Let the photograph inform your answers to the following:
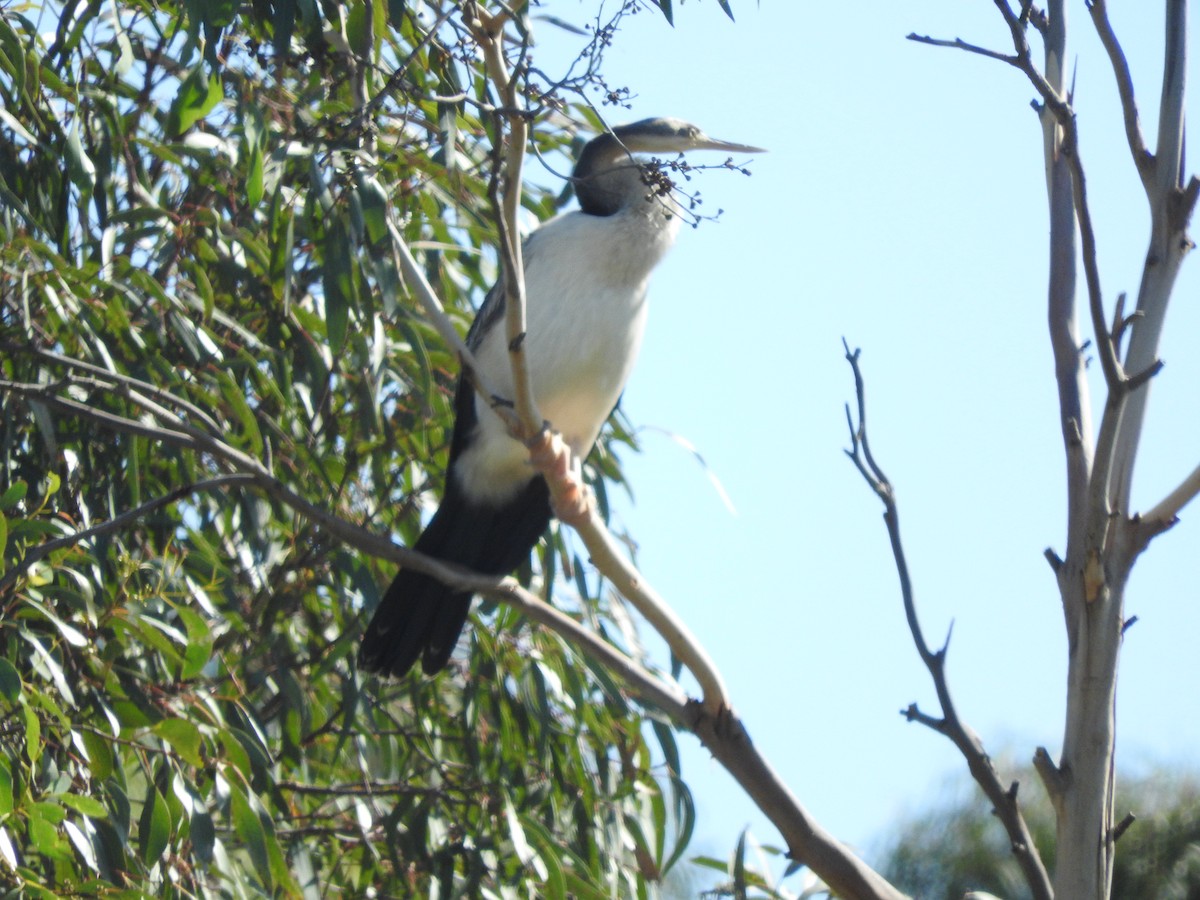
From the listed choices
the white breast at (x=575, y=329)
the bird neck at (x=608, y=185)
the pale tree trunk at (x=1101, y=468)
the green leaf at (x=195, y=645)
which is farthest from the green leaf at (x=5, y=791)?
the bird neck at (x=608, y=185)

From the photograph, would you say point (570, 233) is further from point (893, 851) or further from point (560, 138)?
point (893, 851)

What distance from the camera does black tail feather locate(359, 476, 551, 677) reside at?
2406mm

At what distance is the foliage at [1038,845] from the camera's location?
4352mm

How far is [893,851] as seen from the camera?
497 cm

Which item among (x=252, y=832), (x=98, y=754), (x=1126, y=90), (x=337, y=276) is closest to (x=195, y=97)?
(x=337, y=276)

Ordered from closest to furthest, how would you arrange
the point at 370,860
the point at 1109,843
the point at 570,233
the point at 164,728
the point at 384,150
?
the point at 1109,843, the point at 164,728, the point at 384,150, the point at 570,233, the point at 370,860

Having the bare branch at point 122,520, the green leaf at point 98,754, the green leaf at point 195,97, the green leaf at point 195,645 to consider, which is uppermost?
the green leaf at point 195,97

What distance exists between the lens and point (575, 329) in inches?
99.1

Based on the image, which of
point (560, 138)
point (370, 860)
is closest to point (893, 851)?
point (370, 860)

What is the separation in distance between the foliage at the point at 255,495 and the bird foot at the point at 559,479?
0.34 metres

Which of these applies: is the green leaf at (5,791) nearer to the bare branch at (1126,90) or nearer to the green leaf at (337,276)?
the green leaf at (337,276)

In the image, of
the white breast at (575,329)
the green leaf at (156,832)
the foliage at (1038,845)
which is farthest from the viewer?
the foliage at (1038,845)

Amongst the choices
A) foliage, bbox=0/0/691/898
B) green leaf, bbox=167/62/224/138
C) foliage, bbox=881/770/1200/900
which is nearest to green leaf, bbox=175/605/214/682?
foliage, bbox=0/0/691/898

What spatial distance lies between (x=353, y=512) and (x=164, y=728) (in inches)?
31.1
